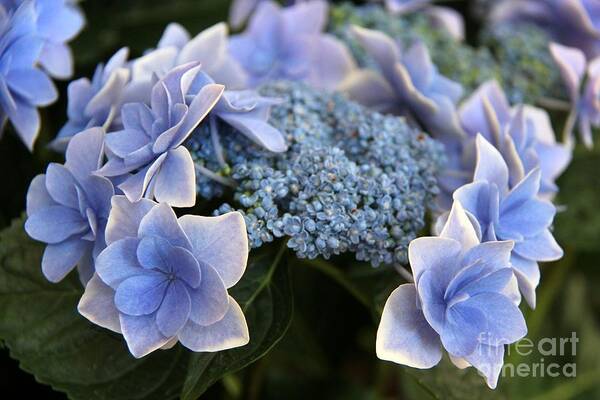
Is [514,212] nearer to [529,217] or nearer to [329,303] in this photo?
[529,217]

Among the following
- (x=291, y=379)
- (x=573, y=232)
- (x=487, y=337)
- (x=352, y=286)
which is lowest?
(x=291, y=379)

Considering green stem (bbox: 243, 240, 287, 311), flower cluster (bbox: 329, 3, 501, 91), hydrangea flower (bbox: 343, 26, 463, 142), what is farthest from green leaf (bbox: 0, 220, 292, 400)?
flower cluster (bbox: 329, 3, 501, 91)

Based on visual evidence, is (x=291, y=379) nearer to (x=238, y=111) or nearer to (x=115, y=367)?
(x=115, y=367)

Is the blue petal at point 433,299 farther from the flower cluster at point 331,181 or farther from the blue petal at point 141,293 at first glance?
the blue petal at point 141,293

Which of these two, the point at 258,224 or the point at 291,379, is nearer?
the point at 258,224

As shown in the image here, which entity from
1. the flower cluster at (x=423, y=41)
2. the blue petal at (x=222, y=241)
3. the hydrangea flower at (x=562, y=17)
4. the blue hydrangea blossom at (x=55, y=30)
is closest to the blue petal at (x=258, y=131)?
the blue petal at (x=222, y=241)

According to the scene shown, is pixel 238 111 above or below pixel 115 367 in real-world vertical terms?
above

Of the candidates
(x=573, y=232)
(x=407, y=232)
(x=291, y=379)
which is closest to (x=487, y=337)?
(x=407, y=232)
